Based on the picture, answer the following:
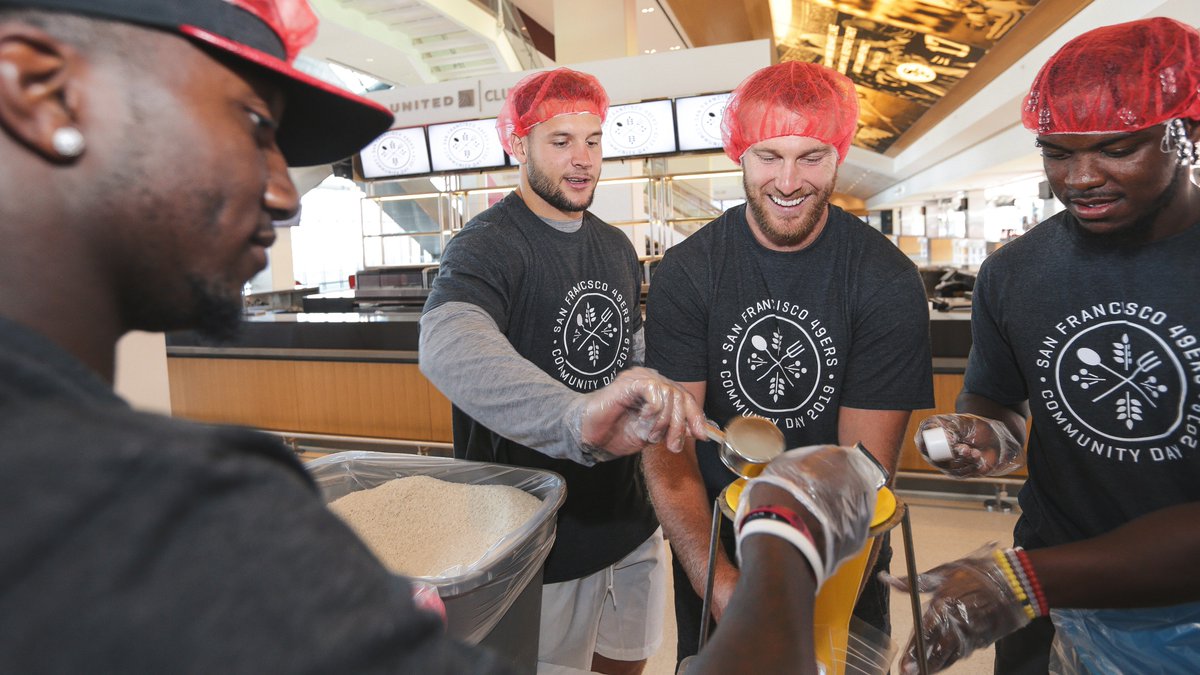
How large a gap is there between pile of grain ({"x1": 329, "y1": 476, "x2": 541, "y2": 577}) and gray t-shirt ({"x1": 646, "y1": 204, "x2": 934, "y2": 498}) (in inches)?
19.2

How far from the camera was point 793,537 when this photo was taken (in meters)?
0.65

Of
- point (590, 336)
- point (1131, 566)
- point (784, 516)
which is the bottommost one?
point (1131, 566)

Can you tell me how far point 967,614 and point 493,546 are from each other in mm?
788

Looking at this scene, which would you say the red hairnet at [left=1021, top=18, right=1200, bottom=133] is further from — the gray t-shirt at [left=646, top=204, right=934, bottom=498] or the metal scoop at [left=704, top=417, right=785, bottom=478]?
the metal scoop at [left=704, top=417, right=785, bottom=478]

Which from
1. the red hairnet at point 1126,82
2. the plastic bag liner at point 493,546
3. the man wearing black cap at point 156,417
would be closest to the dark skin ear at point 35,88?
the man wearing black cap at point 156,417

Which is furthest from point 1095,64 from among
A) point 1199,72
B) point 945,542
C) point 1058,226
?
point 945,542

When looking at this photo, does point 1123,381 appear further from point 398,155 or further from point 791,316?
point 398,155

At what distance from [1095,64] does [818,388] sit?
76 cm

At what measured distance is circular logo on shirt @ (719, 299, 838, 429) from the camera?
4.84 ft

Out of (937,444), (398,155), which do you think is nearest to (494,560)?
(937,444)

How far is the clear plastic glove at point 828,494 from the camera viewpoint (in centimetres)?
69

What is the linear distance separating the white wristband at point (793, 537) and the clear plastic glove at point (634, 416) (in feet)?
1.28

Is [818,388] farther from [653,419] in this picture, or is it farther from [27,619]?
[27,619]

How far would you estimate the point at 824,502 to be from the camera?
0.71 meters
